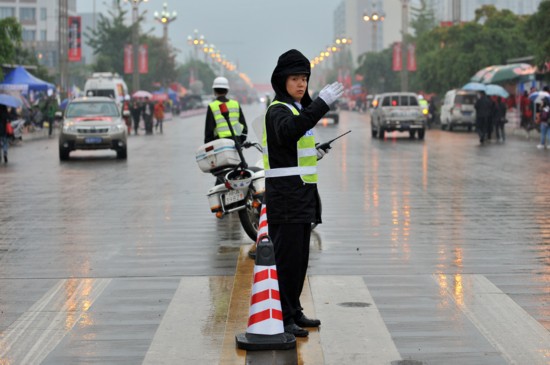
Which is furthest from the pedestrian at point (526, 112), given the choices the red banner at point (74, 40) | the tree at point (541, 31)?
the red banner at point (74, 40)

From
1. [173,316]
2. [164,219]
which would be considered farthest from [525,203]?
[173,316]

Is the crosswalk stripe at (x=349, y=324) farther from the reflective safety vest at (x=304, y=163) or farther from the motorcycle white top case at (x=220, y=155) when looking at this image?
the motorcycle white top case at (x=220, y=155)

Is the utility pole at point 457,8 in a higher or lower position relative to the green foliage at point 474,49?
higher

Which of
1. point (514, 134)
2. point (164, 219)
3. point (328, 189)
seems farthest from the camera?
point (514, 134)

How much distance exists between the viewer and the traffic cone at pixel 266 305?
723cm

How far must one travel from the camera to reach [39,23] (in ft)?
533

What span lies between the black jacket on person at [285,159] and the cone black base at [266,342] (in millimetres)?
765

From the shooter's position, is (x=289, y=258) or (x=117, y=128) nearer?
(x=289, y=258)

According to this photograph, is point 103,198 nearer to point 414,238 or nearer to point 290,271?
point 414,238

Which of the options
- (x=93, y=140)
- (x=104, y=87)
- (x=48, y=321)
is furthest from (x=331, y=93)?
(x=104, y=87)

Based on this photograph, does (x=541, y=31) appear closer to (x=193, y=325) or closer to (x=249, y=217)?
(x=249, y=217)

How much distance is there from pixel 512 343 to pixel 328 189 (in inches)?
483

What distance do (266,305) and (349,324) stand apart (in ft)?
3.07

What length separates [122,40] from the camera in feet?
313
